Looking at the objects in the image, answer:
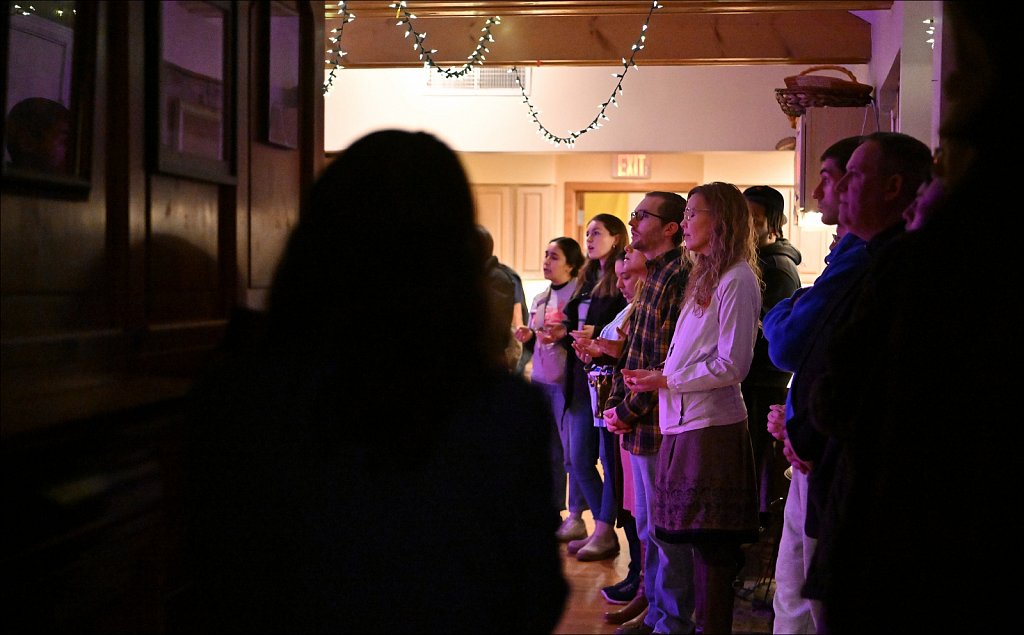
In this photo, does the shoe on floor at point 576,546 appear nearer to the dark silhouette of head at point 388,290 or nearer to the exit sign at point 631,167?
the dark silhouette of head at point 388,290

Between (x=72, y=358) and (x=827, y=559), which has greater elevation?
(x=72, y=358)

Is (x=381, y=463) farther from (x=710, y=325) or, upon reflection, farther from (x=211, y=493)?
(x=710, y=325)

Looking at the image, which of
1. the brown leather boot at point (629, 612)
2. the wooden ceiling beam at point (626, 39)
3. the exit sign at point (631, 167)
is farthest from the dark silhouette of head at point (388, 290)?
the exit sign at point (631, 167)

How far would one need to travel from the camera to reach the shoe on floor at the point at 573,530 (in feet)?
14.9

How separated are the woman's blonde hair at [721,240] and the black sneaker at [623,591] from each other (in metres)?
1.35

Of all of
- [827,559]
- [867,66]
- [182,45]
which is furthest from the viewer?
[867,66]

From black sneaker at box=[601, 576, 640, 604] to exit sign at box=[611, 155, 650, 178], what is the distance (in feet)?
23.5

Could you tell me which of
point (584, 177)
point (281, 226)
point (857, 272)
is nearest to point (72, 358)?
point (281, 226)

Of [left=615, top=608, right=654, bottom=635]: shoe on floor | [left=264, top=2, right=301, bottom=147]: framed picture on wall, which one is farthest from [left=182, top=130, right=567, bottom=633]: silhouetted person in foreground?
[left=615, top=608, right=654, bottom=635]: shoe on floor

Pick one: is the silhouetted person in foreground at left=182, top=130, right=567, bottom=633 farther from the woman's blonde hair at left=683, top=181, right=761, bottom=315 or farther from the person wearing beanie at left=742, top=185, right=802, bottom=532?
the person wearing beanie at left=742, top=185, right=802, bottom=532

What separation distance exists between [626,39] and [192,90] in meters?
5.03

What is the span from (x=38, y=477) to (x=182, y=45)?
32.5 inches

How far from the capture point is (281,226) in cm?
198

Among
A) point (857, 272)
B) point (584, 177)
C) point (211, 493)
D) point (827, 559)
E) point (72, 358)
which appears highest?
point (584, 177)
